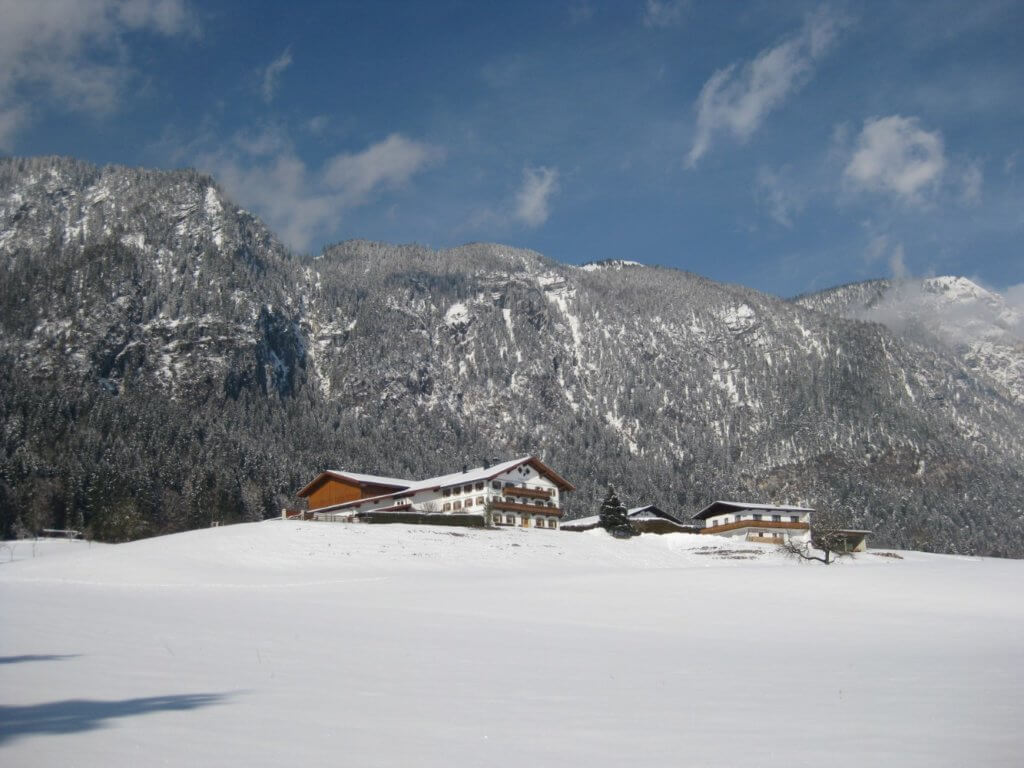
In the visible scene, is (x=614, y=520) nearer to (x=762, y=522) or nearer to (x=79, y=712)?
(x=762, y=522)

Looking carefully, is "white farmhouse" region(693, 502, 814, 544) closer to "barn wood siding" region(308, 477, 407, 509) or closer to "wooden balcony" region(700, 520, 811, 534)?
"wooden balcony" region(700, 520, 811, 534)

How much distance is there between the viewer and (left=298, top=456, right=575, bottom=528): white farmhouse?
315ft

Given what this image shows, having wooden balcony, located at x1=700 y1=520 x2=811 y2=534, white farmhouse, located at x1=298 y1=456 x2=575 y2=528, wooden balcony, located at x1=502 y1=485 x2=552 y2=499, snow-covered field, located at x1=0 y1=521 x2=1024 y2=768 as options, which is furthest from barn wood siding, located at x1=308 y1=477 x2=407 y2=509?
snow-covered field, located at x1=0 y1=521 x2=1024 y2=768

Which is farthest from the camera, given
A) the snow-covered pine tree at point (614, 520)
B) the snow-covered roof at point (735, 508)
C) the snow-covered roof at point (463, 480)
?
the snow-covered roof at point (735, 508)

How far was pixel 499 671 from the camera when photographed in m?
20.1

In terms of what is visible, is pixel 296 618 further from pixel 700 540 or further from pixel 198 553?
pixel 700 540

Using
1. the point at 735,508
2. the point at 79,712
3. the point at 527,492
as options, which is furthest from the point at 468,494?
the point at 79,712

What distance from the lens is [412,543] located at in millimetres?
65125

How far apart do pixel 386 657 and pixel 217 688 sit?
599 cm

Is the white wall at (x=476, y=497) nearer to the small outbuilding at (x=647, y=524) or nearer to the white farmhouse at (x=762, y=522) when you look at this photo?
the small outbuilding at (x=647, y=524)

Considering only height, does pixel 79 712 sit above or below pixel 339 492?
below

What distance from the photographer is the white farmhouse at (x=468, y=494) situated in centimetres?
9606

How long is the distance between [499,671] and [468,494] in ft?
257

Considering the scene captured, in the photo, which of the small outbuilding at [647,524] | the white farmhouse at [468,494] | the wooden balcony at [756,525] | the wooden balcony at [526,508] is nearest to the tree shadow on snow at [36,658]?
the wooden balcony at [526,508]
